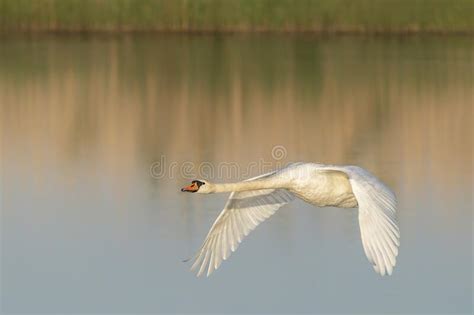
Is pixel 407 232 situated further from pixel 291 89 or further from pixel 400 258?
Answer: pixel 291 89

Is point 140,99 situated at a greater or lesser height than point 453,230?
greater

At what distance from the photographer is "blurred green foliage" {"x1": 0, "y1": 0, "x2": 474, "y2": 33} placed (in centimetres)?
2722

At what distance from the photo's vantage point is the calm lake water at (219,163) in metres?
10.1

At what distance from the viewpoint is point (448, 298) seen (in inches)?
389

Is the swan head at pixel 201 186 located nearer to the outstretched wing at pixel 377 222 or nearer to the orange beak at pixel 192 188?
the orange beak at pixel 192 188

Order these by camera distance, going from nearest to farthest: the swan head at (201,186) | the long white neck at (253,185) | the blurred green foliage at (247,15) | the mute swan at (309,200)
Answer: the mute swan at (309,200)
the swan head at (201,186)
the long white neck at (253,185)
the blurred green foliage at (247,15)

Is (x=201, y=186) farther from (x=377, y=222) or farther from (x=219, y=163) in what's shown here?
(x=219, y=163)

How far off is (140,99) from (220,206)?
26.3ft

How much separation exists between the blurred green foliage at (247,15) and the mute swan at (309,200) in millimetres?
18471

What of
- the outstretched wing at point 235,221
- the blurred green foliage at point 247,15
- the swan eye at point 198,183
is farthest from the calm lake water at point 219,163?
the swan eye at point 198,183

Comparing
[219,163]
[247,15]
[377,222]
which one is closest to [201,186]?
[377,222]

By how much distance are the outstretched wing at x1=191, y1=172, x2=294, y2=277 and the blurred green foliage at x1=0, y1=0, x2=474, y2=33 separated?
18.3 m

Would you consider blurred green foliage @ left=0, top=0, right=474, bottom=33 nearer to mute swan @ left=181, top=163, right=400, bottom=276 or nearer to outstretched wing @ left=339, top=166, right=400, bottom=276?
mute swan @ left=181, top=163, right=400, bottom=276

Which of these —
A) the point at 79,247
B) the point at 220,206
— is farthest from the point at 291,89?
the point at 79,247
